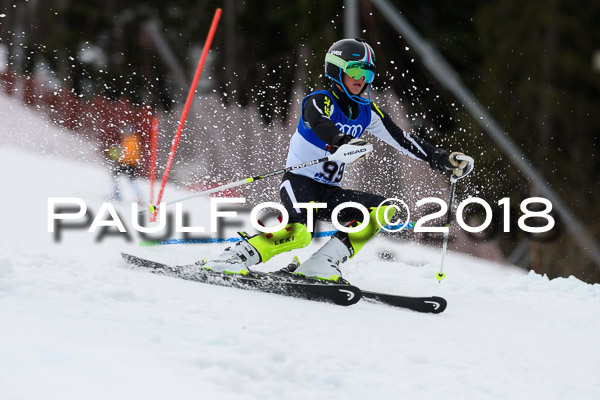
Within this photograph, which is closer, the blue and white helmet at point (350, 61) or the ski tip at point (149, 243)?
the blue and white helmet at point (350, 61)

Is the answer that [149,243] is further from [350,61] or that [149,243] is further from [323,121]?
[350,61]

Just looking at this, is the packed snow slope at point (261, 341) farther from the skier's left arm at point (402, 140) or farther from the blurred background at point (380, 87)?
the blurred background at point (380, 87)

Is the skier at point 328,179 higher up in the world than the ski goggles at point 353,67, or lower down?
lower down

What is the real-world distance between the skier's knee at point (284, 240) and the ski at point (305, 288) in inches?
6.5

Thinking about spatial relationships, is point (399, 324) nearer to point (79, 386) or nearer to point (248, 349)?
point (248, 349)

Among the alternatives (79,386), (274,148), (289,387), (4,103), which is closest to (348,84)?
(289,387)

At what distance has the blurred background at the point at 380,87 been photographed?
412 inches

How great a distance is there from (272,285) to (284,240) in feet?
1.19

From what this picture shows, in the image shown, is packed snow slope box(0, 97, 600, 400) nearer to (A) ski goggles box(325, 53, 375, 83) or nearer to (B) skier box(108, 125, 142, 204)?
(A) ski goggles box(325, 53, 375, 83)

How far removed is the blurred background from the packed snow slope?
4.04 m

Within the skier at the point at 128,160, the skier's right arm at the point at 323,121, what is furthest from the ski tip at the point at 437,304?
the skier at the point at 128,160

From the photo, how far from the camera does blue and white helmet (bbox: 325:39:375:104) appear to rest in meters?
4.80

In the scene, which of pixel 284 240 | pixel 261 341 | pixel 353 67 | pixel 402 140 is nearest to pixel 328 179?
pixel 284 240

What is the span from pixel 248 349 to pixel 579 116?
19.1 meters
